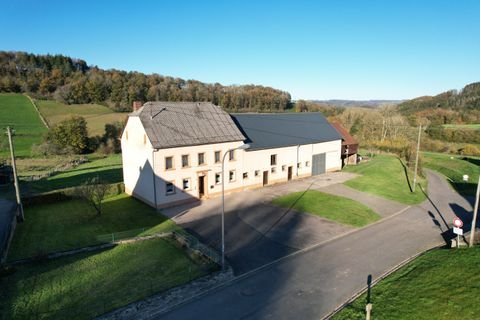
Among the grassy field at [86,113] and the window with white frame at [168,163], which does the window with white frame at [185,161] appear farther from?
the grassy field at [86,113]

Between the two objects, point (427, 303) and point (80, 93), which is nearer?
point (427, 303)

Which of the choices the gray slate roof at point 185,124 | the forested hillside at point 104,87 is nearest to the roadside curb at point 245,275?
the gray slate roof at point 185,124

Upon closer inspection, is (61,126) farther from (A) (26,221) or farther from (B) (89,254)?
(B) (89,254)

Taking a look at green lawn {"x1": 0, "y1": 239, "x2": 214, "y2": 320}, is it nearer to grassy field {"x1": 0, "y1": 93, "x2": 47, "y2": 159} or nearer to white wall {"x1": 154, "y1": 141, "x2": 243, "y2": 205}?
white wall {"x1": 154, "y1": 141, "x2": 243, "y2": 205}

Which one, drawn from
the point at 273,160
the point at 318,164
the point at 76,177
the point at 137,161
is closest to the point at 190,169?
the point at 137,161

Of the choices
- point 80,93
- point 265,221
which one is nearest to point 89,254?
point 265,221

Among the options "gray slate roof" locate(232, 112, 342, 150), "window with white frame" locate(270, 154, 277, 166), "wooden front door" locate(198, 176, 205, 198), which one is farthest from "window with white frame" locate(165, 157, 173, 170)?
"window with white frame" locate(270, 154, 277, 166)
